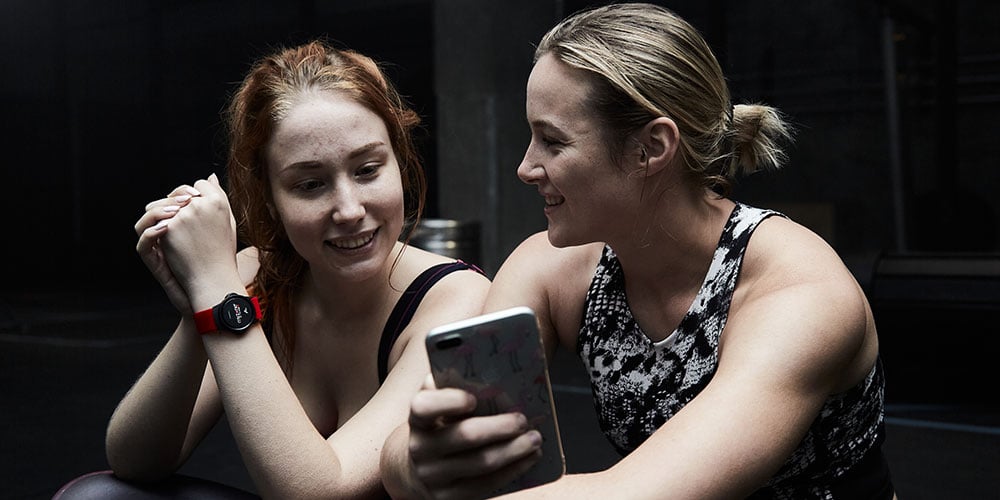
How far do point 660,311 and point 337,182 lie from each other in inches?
20.5

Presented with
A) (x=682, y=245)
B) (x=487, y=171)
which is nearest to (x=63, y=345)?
(x=487, y=171)

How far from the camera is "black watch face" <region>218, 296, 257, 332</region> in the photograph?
138 cm

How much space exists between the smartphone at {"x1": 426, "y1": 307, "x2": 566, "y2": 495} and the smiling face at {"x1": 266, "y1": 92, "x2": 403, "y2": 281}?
0.56m

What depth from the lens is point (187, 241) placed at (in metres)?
1.43

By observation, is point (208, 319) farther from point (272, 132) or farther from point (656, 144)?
point (656, 144)

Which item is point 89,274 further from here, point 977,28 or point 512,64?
point 977,28

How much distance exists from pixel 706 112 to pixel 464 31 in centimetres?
578

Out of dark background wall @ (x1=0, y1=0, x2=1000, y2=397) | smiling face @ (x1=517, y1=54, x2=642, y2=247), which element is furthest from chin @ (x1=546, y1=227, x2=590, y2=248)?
dark background wall @ (x1=0, y1=0, x2=1000, y2=397)

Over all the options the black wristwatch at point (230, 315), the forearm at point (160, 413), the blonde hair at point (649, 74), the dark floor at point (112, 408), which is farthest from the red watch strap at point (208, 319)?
the dark floor at point (112, 408)

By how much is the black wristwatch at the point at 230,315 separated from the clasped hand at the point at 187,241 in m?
0.05

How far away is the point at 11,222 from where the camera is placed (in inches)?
251

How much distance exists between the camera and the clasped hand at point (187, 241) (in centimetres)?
A: 143

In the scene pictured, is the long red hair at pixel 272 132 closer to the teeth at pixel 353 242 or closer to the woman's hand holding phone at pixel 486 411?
the teeth at pixel 353 242

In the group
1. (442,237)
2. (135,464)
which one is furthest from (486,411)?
(442,237)
